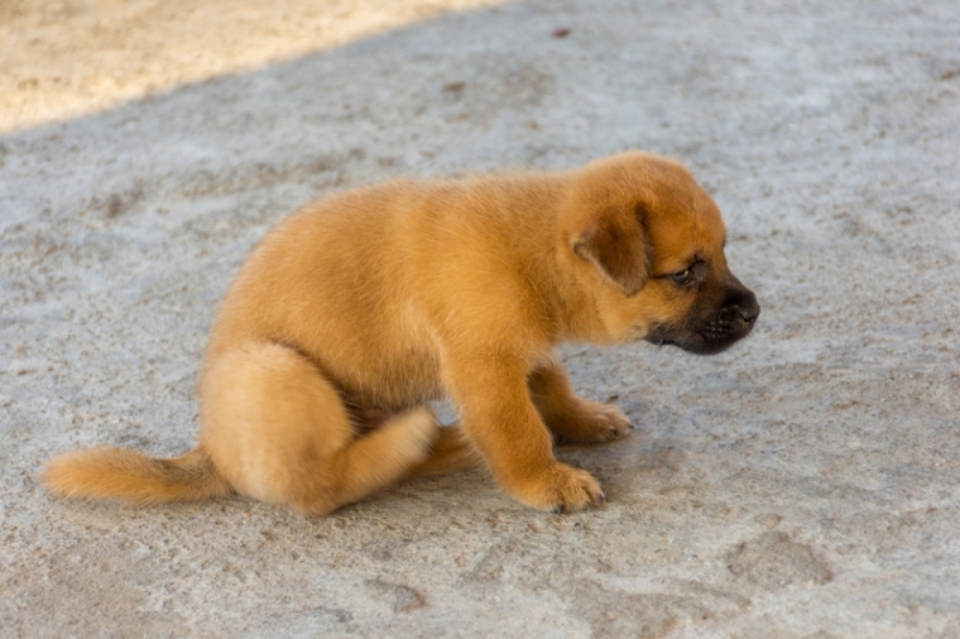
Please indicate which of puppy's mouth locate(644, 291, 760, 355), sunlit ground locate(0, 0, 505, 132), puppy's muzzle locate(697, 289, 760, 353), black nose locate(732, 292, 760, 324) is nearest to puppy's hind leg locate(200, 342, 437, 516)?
puppy's mouth locate(644, 291, 760, 355)

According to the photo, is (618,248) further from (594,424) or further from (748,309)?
(594,424)

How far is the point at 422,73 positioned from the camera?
28.2ft

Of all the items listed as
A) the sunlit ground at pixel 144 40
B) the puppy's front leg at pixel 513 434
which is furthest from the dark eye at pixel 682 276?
the sunlit ground at pixel 144 40

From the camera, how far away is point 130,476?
4359mm

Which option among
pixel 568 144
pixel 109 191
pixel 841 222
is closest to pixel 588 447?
pixel 841 222

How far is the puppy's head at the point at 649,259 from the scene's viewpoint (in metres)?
4.14

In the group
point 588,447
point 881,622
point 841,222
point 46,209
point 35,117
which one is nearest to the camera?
point 881,622

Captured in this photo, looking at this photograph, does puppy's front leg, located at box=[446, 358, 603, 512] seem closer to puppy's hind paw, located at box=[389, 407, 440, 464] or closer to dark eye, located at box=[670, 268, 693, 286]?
puppy's hind paw, located at box=[389, 407, 440, 464]

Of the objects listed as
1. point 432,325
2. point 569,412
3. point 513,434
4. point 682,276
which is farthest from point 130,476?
point 682,276

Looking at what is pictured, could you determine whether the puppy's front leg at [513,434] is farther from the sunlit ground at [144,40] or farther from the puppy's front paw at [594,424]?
the sunlit ground at [144,40]

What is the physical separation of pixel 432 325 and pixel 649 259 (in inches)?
34.8

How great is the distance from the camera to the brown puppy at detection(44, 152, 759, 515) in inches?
167

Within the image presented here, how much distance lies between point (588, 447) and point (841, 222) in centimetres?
260

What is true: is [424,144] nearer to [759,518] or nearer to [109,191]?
[109,191]
